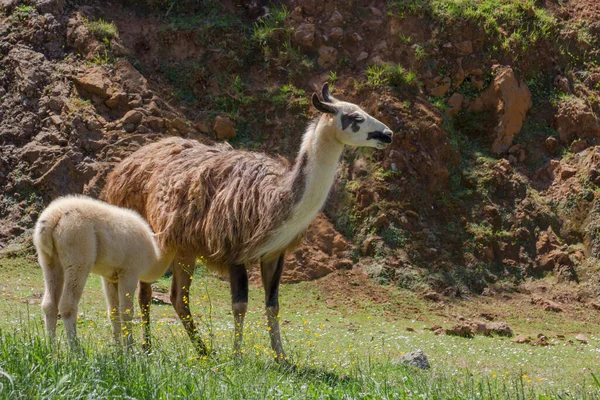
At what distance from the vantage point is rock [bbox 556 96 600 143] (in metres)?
18.2

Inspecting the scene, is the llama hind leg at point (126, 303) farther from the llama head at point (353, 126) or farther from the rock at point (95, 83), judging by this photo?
the rock at point (95, 83)

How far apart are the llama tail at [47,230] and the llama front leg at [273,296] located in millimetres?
2517

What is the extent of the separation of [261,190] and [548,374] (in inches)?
155

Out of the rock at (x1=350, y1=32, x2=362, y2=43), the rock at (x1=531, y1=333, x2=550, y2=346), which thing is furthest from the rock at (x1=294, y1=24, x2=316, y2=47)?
the rock at (x1=531, y1=333, x2=550, y2=346)

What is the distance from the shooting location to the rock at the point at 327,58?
18328 mm

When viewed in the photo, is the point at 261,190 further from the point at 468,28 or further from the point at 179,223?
the point at 468,28

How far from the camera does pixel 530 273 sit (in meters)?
16.1

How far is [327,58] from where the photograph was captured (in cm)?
1836

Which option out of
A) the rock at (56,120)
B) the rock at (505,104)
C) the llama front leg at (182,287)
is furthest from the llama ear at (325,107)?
the rock at (505,104)

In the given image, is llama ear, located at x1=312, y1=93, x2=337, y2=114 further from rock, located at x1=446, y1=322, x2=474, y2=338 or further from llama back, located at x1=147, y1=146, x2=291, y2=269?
rock, located at x1=446, y1=322, x2=474, y2=338

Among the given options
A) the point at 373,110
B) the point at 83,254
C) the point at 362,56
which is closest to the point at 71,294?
the point at 83,254

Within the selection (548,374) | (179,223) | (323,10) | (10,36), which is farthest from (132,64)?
(548,374)

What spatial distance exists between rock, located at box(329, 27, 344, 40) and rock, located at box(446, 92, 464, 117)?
2.80 m

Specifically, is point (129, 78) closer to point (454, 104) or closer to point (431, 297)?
point (454, 104)
